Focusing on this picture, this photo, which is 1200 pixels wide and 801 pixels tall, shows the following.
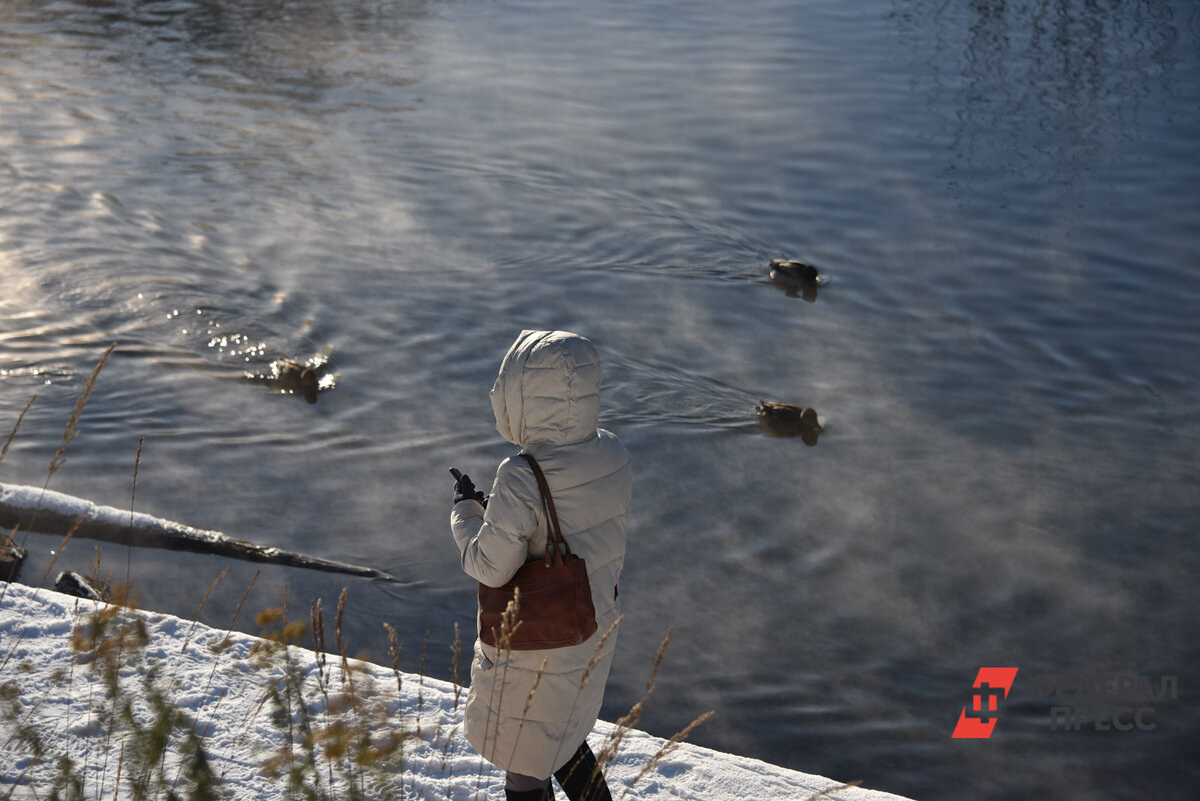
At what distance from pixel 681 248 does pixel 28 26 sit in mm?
13468

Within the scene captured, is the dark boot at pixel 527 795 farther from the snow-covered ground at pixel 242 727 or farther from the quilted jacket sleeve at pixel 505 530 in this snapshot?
the quilted jacket sleeve at pixel 505 530

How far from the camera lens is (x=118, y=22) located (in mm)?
17828

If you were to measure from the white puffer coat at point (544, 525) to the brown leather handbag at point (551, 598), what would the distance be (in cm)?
4

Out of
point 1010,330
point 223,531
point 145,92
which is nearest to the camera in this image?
point 223,531

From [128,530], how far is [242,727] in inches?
110

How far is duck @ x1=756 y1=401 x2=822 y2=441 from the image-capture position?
7.70 m

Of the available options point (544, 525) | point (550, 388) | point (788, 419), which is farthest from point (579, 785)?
point (788, 419)

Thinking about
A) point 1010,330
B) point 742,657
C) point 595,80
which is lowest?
point 742,657

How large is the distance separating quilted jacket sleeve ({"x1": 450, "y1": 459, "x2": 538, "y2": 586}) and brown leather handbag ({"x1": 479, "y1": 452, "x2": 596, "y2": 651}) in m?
0.04

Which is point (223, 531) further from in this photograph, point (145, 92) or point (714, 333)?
point (145, 92)

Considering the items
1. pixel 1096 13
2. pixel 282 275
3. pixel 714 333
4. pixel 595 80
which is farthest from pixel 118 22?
pixel 1096 13

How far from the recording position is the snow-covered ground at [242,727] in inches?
131

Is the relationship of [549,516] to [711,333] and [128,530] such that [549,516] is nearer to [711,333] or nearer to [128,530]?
[128,530]

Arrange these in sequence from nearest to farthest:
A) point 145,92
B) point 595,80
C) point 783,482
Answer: point 783,482 → point 145,92 → point 595,80
